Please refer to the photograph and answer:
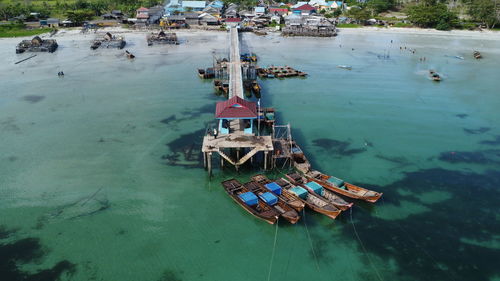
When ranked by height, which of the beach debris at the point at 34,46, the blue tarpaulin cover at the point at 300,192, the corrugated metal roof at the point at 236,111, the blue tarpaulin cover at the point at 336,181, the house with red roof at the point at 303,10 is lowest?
the blue tarpaulin cover at the point at 300,192

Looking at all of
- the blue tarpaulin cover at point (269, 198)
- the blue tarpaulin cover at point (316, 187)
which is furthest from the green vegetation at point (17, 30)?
the blue tarpaulin cover at point (316, 187)

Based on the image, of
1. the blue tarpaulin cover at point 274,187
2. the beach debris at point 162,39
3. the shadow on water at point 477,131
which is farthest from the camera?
the beach debris at point 162,39

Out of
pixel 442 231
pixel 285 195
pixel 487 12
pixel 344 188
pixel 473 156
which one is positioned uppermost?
pixel 487 12

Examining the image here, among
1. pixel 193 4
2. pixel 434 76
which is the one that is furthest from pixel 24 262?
pixel 193 4

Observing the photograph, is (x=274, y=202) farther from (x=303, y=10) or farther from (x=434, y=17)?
(x=303, y=10)

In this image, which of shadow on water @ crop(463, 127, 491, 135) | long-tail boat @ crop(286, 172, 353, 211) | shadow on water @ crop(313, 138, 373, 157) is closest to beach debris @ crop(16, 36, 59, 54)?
shadow on water @ crop(313, 138, 373, 157)

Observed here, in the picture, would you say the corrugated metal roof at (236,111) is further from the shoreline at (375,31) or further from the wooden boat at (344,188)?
the shoreline at (375,31)
